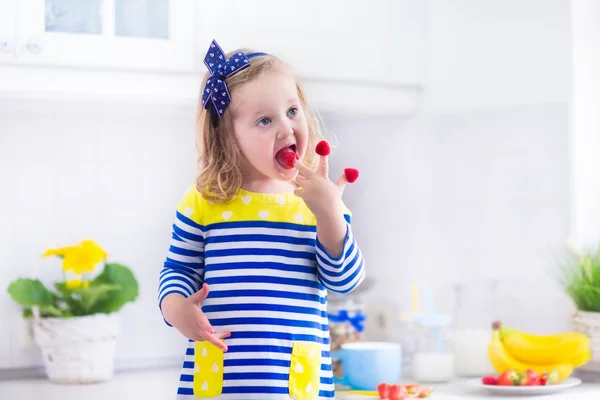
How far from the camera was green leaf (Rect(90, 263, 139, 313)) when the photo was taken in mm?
1748

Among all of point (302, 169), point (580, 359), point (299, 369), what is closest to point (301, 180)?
point (302, 169)

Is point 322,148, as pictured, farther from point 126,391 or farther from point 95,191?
point 95,191

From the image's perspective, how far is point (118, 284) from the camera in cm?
176

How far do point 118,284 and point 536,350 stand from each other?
97cm

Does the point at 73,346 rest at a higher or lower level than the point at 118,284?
lower

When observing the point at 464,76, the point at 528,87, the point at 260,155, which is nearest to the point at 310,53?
the point at 464,76

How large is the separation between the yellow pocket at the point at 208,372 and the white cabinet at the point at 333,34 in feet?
3.05

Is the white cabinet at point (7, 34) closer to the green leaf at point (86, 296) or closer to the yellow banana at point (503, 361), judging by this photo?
the green leaf at point (86, 296)

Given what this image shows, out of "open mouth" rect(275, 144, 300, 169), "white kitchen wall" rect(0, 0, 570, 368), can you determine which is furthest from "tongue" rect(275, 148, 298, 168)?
"white kitchen wall" rect(0, 0, 570, 368)

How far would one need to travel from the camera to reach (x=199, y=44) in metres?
1.73

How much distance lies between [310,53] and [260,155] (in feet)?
3.03

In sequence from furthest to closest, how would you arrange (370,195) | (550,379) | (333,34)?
1. (370,195)
2. (333,34)
3. (550,379)

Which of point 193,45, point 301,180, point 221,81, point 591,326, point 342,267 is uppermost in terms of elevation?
point 193,45

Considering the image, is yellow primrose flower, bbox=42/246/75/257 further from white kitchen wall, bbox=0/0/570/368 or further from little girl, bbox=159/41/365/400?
little girl, bbox=159/41/365/400
